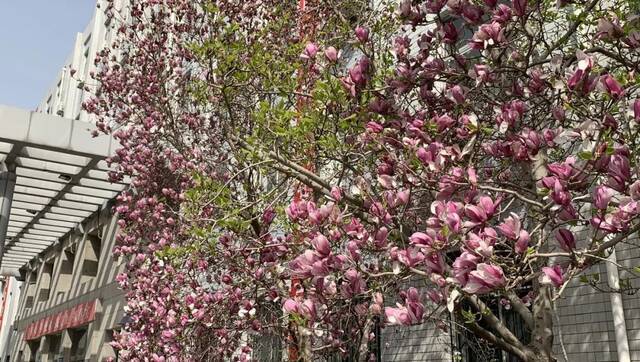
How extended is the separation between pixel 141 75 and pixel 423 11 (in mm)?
7633

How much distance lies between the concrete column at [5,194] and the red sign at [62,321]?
518 centimetres

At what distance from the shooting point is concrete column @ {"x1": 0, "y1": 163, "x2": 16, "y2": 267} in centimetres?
1497

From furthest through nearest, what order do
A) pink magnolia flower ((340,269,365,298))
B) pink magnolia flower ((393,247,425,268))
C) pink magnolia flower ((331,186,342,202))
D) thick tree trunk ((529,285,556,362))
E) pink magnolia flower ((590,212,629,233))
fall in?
pink magnolia flower ((331,186,342,202))
thick tree trunk ((529,285,556,362))
pink magnolia flower ((340,269,365,298))
pink magnolia flower ((393,247,425,268))
pink magnolia flower ((590,212,629,233))

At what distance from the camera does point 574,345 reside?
691 centimetres

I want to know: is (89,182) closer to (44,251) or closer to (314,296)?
(44,251)

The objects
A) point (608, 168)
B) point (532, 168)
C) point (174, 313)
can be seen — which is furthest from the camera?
point (174, 313)

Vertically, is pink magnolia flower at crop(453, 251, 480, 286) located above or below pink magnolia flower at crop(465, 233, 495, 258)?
below

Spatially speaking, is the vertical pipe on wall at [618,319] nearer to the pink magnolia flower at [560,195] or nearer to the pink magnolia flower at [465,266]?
the pink magnolia flower at [560,195]

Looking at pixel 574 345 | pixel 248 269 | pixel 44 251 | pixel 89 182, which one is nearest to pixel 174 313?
pixel 248 269

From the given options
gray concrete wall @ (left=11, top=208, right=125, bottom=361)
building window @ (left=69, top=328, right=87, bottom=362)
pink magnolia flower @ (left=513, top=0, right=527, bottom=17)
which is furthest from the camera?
building window @ (left=69, top=328, right=87, bottom=362)

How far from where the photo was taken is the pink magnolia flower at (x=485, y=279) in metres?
2.69

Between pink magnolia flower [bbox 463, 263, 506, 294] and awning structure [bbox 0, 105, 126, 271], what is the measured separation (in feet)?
45.1

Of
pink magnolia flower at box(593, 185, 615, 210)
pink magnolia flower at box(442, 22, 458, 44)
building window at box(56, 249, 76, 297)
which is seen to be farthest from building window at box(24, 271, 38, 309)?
pink magnolia flower at box(593, 185, 615, 210)

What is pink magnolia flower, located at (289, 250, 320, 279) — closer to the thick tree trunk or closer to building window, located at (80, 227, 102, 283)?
the thick tree trunk
